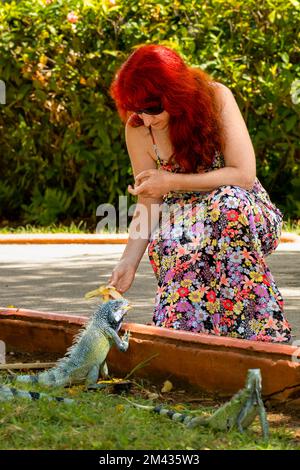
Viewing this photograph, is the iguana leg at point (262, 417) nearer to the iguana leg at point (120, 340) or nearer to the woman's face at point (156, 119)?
the iguana leg at point (120, 340)

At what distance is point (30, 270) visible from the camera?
29.7 feet

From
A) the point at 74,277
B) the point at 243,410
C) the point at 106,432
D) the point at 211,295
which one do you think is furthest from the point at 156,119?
the point at 74,277

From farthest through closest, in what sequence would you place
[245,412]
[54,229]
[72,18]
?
[54,229] < [72,18] < [245,412]

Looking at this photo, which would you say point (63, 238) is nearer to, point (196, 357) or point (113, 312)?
point (113, 312)

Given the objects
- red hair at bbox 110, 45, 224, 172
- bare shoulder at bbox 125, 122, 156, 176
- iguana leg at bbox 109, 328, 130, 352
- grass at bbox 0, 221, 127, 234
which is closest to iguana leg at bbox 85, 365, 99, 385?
iguana leg at bbox 109, 328, 130, 352

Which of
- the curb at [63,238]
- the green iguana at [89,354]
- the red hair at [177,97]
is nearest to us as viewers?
the green iguana at [89,354]

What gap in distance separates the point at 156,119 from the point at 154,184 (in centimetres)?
28

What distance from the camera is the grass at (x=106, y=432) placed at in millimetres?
3506

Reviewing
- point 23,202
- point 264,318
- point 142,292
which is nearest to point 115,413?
point 264,318

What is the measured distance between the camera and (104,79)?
461 inches

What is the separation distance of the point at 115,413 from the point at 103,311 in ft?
2.76

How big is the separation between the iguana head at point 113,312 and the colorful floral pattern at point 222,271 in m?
0.35

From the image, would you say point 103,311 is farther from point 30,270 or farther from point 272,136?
point 272,136

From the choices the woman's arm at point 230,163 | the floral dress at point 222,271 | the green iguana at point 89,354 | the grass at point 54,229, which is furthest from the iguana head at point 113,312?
the grass at point 54,229
